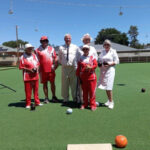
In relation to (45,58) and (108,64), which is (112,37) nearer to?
(45,58)

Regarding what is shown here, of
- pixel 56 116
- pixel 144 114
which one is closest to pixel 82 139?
pixel 56 116

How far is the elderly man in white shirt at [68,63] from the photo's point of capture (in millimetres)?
5918

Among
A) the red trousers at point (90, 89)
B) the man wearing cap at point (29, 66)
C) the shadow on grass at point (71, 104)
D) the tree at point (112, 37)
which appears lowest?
the shadow on grass at point (71, 104)

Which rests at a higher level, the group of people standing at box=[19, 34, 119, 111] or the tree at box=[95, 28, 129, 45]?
the tree at box=[95, 28, 129, 45]

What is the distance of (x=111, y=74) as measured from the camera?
5617 mm

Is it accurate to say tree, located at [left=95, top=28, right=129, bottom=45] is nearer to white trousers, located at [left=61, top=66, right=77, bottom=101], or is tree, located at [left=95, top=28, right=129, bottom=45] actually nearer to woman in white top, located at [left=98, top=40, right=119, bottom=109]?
white trousers, located at [left=61, top=66, right=77, bottom=101]

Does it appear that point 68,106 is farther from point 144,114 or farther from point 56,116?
point 144,114

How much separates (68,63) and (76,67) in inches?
16.1

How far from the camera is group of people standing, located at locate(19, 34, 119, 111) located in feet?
18.0

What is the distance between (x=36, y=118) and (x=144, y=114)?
2.81 meters

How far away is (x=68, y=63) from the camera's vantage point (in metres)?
5.95

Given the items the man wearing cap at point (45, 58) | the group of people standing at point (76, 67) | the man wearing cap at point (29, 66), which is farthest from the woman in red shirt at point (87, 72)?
the man wearing cap at point (29, 66)

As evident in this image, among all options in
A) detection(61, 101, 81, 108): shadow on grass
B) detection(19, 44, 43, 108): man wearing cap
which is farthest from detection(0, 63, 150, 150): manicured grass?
detection(19, 44, 43, 108): man wearing cap

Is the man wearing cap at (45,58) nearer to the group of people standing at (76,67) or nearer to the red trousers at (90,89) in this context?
the group of people standing at (76,67)
